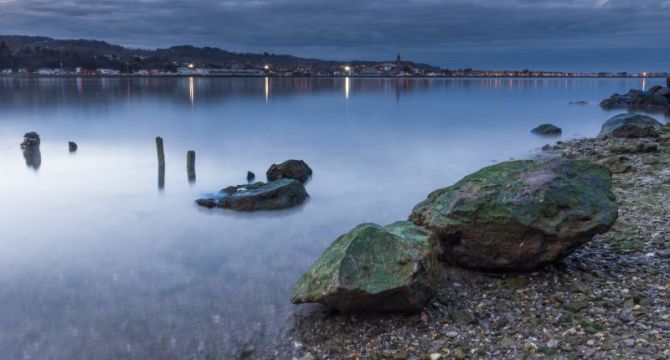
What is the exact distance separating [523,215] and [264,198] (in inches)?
386

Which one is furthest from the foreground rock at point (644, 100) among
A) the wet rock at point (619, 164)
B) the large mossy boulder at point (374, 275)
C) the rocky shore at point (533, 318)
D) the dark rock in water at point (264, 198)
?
the large mossy boulder at point (374, 275)

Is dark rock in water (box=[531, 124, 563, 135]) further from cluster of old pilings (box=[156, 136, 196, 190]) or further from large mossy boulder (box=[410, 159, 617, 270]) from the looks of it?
large mossy boulder (box=[410, 159, 617, 270])

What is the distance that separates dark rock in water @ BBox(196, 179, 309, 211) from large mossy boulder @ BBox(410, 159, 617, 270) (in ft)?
24.8

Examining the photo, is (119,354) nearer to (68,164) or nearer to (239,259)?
(239,259)

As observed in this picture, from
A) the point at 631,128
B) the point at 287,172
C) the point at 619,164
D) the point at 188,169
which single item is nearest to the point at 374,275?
the point at 287,172

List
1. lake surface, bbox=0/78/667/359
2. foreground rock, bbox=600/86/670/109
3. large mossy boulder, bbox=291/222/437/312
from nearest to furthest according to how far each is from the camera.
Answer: large mossy boulder, bbox=291/222/437/312
lake surface, bbox=0/78/667/359
foreground rock, bbox=600/86/670/109

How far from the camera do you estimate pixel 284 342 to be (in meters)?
8.71

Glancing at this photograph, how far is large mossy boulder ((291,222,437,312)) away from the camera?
27.6 feet

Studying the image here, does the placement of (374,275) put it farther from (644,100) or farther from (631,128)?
(644,100)

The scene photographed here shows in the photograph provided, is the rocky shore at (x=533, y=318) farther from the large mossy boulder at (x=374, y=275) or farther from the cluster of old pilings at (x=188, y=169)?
the cluster of old pilings at (x=188, y=169)

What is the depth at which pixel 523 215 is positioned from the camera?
9578 mm

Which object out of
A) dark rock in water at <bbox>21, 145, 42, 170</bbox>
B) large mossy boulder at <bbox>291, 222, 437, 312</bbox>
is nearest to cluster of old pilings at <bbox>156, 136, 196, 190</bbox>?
dark rock in water at <bbox>21, 145, 42, 170</bbox>

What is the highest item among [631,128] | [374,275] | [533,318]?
[631,128]

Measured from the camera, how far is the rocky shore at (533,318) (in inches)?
291
